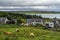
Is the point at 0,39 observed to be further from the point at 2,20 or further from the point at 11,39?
the point at 2,20

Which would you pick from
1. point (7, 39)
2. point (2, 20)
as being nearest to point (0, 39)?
point (7, 39)

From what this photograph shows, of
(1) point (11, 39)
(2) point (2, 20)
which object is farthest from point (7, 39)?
(2) point (2, 20)

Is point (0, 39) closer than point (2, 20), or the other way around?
point (0, 39)

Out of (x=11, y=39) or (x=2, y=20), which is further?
(x=2, y=20)

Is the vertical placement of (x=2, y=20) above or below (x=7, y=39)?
below

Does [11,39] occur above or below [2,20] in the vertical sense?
above

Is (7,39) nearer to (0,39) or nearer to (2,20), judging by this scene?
(0,39)

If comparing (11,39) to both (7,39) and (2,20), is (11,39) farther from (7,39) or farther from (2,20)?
(2,20)

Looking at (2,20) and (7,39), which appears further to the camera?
(2,20)
